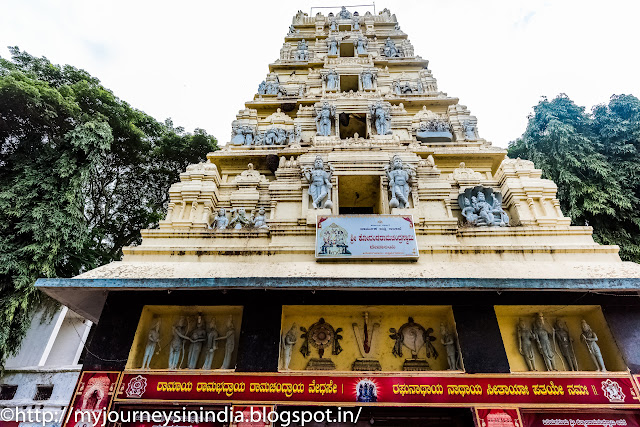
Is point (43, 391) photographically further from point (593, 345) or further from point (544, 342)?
point (593, 345)

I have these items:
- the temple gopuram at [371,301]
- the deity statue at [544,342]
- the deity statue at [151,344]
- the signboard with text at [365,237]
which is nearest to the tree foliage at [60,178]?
the temple gopuram at [371,301]

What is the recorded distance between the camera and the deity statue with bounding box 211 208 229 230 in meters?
9.52

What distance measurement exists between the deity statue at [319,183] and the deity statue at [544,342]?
528cm

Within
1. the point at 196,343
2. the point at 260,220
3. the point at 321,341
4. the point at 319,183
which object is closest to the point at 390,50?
the point at 319,183

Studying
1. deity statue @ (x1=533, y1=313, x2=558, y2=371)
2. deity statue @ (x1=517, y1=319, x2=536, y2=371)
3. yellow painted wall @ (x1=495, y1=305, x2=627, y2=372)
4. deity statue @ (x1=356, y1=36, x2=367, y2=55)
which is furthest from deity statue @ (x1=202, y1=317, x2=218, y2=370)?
deity statue @ (x1=356, y1=36, x2=367, y2=55)

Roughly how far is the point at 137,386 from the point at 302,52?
599 inches

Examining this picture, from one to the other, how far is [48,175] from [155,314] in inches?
313

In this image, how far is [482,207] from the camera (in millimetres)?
9383

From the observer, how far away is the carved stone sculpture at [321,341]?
7.58 meters

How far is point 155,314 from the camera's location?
8133 mm

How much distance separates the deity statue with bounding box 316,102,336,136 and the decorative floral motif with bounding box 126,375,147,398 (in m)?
8.45

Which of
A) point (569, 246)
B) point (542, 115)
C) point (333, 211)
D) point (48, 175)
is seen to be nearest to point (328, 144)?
point (333, 211)

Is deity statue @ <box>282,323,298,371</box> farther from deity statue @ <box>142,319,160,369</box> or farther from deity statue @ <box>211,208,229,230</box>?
deity statue @ <box>211,208,229,230</box>

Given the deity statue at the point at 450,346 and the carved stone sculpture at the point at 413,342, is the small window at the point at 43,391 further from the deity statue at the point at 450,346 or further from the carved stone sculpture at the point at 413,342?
the deity statue at the point at 450,346
